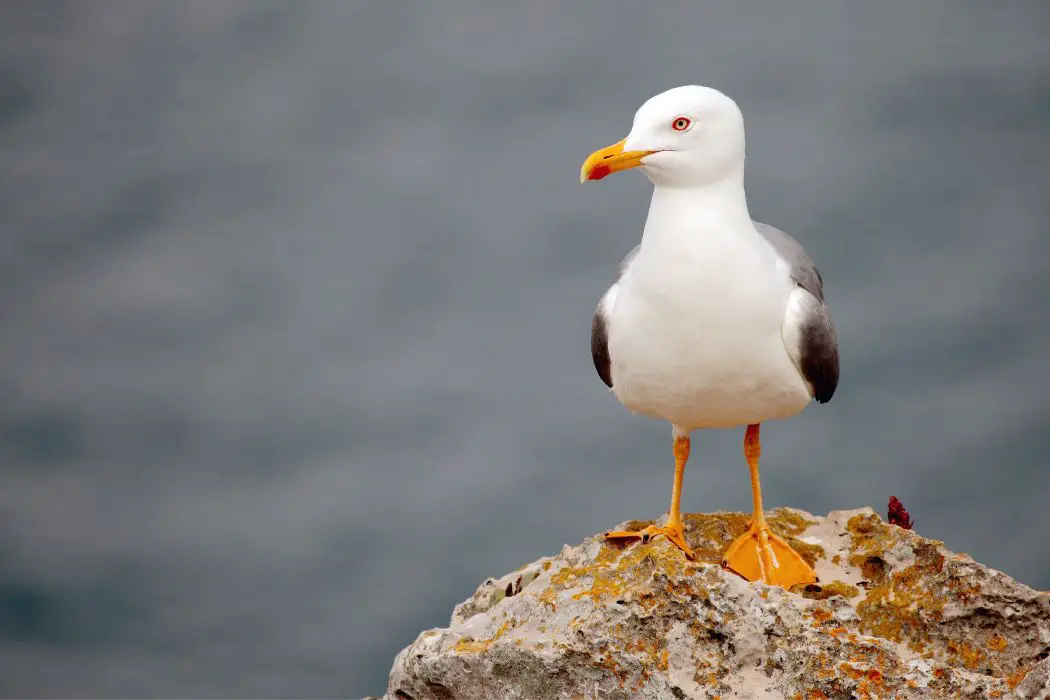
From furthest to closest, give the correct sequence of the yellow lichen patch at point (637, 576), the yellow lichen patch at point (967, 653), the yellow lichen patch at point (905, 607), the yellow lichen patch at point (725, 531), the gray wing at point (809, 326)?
the yellow lichen patch at point (725, 531), the gray wing at point (809, 326), the yellow lichen patch at point (905, 607), the yellow lichen patch at point (967, 653), the yellow lichen patch at point (637, 576)

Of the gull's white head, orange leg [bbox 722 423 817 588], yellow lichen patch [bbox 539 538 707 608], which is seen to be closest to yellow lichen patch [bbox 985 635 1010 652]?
orange leg [bbox 722 423 817 588]

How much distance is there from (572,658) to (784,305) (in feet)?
7.55

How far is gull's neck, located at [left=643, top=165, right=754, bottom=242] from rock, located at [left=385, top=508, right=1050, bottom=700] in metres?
1.64

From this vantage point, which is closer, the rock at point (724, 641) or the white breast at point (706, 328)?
the rock at point (724, 641)

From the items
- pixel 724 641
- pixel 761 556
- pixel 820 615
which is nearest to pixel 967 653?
pixel 820 615

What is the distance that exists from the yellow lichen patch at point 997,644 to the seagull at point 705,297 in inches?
41.0

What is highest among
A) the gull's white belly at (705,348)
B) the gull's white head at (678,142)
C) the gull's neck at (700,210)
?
the gull's white head at (678,142)

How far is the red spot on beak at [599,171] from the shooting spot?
7809 mm

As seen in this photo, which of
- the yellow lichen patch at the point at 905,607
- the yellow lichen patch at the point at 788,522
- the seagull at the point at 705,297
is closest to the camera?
the yellow lichen patch at the point at 905,607

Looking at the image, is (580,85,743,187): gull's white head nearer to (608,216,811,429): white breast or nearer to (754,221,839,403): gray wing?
(608,216,811,429): white breast

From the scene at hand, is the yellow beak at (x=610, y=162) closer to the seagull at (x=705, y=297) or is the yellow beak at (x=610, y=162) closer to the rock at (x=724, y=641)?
the seagull at (x=705, y=297)

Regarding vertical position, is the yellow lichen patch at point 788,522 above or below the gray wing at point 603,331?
below

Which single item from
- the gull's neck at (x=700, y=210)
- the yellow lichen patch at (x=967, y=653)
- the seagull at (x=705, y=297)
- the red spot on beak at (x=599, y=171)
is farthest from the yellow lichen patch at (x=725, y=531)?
the red spot on beak at (x=599, y=171)

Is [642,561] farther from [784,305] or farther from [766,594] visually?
[784,305]
